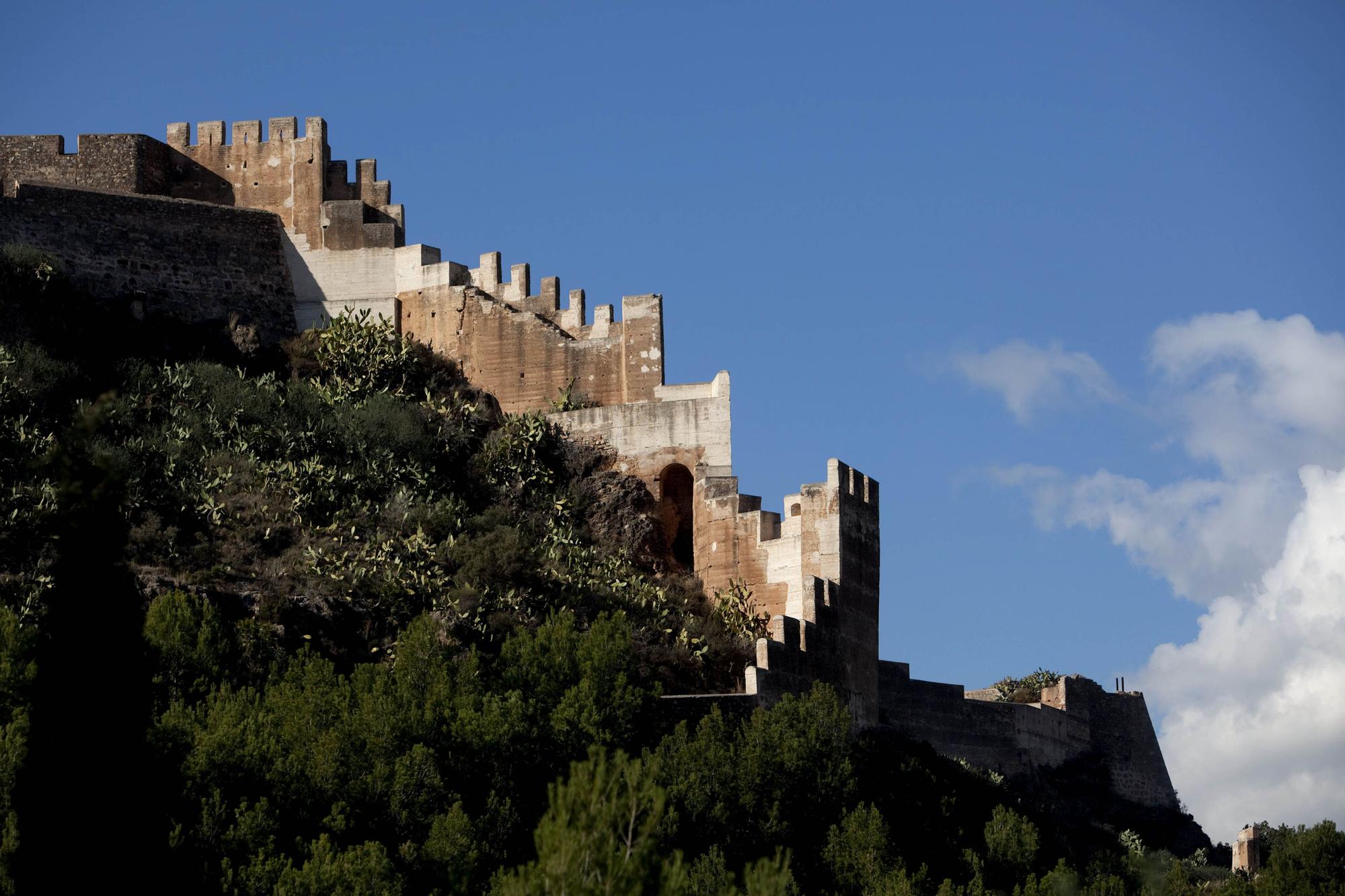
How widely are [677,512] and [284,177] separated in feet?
29.1

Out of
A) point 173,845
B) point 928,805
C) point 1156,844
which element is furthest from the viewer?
point 1156,844

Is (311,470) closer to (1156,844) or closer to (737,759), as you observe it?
(737,759)

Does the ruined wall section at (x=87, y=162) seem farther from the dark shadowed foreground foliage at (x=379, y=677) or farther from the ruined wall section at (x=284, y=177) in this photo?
the dark shadowed foreground foliage at (x=379, y=677)

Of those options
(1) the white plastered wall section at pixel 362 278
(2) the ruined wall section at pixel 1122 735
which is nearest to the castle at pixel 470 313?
(1) the white plastered wall section at pixel 362 278

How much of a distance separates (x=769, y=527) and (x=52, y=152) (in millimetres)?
13445

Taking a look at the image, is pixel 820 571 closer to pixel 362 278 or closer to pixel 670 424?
pixel 670 424

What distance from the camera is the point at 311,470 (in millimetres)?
36812

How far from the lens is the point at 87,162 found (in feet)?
139

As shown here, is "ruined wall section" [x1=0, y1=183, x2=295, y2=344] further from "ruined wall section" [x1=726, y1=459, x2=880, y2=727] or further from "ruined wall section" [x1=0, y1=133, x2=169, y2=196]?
"ruined wall section" [x1=726, y1=459, x2=880, y2=727]

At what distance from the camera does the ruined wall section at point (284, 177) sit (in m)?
42.3

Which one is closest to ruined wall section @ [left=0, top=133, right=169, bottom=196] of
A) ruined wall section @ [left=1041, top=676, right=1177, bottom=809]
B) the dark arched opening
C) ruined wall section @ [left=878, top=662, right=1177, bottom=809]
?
the dark arched opening

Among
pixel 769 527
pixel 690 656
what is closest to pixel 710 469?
pixel 769 527

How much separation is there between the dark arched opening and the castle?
3 centimetres

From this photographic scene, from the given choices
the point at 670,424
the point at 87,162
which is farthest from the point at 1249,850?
the point at 87,162
